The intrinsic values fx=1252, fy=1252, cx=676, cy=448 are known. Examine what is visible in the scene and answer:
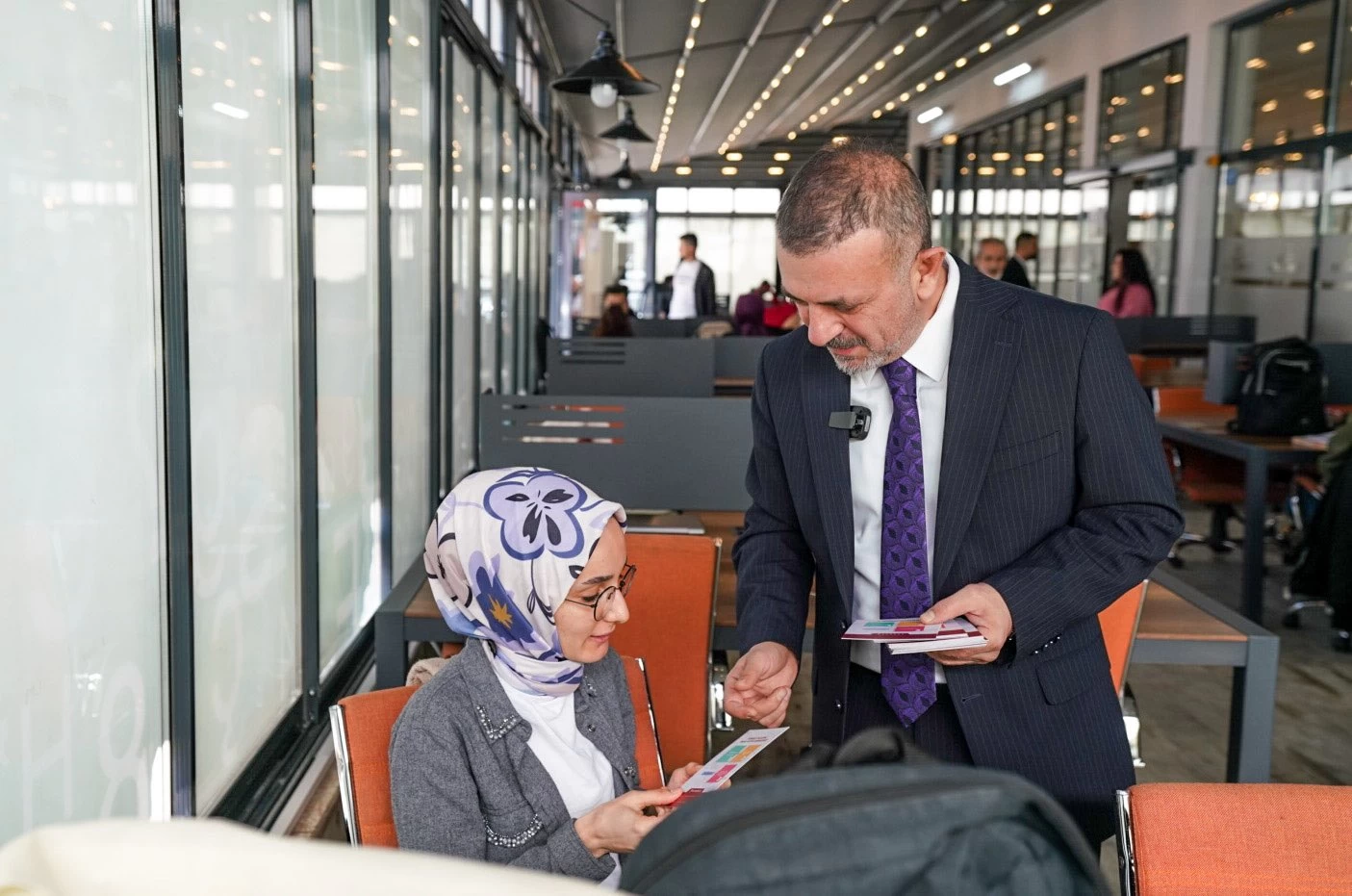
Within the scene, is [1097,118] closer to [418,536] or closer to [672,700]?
[418,536]

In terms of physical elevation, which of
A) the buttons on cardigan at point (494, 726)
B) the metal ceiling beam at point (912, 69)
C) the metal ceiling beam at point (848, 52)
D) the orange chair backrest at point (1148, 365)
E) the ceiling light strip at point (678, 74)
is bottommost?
the buttons on cardigan at point (494, 726)

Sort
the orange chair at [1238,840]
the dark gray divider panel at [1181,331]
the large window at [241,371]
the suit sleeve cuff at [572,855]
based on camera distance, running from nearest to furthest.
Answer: the orange chair at [1238,840], the suit sleeve cuff at [572,855], the large window at [241,371], the dark gray divider panel at [1181,331]

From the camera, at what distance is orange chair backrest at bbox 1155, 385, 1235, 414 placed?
22.3ft

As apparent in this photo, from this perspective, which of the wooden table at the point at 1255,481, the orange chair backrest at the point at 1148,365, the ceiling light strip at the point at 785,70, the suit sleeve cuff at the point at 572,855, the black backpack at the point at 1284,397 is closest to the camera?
the suit sleeve cuff at the point at 572,855

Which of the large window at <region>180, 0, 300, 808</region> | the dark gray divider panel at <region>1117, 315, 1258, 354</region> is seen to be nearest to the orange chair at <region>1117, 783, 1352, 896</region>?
the large window at <region>180, 0, 300, 808</region>

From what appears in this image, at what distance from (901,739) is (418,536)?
16.2ft

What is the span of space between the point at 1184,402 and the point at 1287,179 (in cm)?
479

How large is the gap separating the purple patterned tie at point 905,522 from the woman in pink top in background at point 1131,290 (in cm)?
888

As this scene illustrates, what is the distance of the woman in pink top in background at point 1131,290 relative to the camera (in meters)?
10.0

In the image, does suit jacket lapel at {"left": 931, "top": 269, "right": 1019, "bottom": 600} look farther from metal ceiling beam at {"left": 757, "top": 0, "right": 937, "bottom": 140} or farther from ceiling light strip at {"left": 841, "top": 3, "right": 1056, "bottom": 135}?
ceiling light strip at {"left": 841, "top": 3, "right": 1056, "bottom": 135}

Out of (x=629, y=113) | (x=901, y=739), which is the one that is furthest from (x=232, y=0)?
(x=629, y=113)

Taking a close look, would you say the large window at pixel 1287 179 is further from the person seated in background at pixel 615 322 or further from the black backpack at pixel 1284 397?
the person seated in background at pixel 615 322

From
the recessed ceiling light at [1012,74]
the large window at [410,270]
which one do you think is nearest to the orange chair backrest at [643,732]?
the large window at [410,270]

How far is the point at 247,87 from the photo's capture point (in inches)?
105
